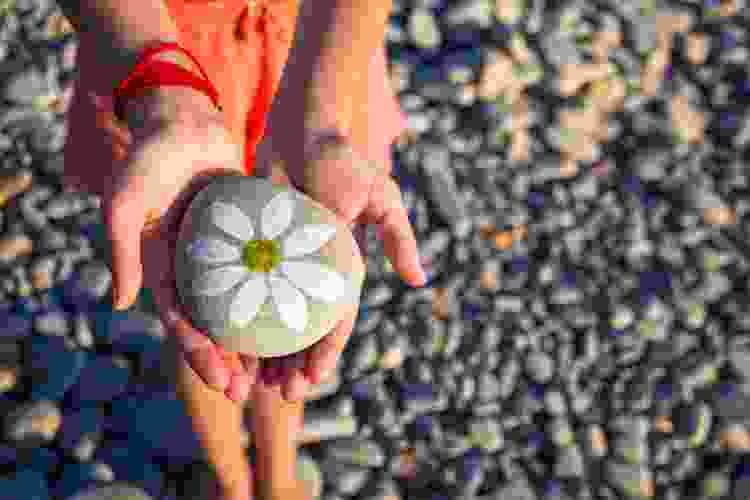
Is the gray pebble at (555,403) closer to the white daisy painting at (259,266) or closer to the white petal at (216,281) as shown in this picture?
the white daisy painting at (259,266)

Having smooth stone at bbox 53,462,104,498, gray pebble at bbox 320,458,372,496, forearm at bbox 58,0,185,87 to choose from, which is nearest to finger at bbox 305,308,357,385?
forearm at bbox 58,0,185,87

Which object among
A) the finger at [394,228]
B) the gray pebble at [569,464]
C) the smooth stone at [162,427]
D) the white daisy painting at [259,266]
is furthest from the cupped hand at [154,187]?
the gray pebble at [569,464]

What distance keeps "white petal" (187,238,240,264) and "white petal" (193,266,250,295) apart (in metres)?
0.02

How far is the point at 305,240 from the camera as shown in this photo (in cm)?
178

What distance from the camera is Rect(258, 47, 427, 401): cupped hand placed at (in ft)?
6.04

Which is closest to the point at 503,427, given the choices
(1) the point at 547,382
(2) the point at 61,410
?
(1) the point at 547,382

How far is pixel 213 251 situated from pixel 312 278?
0.66 feet

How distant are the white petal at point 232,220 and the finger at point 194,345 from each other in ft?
0.68

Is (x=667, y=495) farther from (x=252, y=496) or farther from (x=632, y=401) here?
(x=252, y=496)

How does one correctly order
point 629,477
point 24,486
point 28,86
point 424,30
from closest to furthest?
point 24,486 → point 629,477 → point 28,86 → point 424,30

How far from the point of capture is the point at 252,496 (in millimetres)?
2541

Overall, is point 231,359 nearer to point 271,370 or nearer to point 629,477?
point 271,370

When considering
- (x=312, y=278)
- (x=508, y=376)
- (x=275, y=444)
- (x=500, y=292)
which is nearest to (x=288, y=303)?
(x=312, y=278)

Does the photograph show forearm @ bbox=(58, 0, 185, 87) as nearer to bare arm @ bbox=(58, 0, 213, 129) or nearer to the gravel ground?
bare arm @ bbox=(58, 0, 213, 129)
